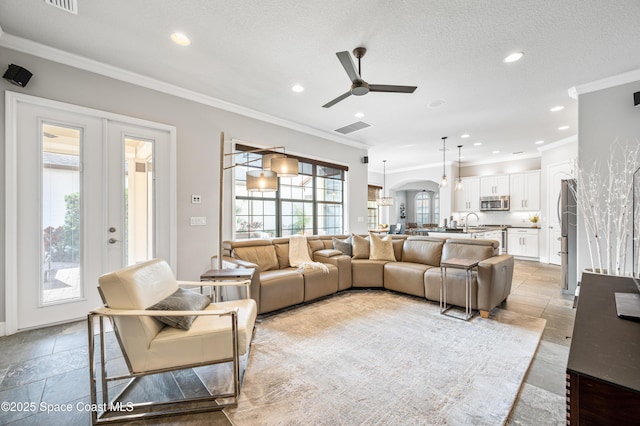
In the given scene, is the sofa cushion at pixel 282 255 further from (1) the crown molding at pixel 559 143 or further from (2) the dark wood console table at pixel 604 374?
(1) the crown molding at pixel 559 143

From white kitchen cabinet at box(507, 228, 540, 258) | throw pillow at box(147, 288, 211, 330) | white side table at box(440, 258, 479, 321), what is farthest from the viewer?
white kitchen cabinet at box(507, 228, 540, 258)

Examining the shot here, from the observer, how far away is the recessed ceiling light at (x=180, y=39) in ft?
8.39

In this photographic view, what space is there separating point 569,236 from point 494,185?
4.25 m

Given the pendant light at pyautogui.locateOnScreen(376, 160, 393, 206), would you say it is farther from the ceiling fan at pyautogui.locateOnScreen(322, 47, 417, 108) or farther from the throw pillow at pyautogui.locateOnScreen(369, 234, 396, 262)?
the ceiling fan at pyautogui.locateOnScreen(322, 47, 417, 108)

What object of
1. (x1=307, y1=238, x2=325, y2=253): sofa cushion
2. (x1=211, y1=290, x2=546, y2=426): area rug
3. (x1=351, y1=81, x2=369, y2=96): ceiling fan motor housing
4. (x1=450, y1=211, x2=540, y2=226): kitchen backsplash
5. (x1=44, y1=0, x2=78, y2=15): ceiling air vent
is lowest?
(x1=211, y1=290, x2=546, y2=426): area rug

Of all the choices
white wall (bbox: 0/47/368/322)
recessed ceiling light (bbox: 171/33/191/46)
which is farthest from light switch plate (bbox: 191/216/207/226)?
recessed ceiling light (bbox: 171/33/191/46)

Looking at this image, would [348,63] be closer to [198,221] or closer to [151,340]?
[151,340]

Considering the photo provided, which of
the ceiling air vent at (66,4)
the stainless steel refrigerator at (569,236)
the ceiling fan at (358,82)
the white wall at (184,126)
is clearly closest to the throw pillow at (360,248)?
the white wall at (184,126)

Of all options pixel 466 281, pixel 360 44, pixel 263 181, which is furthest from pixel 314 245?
pixel 360 44

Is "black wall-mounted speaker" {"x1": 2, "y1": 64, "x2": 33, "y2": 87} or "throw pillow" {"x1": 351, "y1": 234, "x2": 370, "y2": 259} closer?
"black wall-mounted speaker" {"x1": 2, "y1": 64, "x2": 33, "y2": 87}

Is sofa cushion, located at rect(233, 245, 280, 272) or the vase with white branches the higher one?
the vase with white branches

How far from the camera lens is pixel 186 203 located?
12.3 ft

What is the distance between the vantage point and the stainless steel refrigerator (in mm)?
3980

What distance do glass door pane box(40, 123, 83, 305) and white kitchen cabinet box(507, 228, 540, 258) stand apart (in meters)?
9.07
